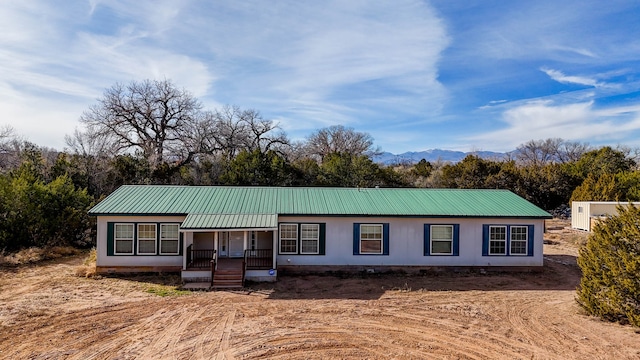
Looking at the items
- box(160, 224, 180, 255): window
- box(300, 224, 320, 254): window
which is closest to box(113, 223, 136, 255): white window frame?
box(160, 224, 180, 255): window

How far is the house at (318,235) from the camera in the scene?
1514 cm

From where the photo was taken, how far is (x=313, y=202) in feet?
54.5

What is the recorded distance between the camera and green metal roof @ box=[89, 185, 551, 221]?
15.6 m

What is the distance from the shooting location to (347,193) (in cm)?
1805

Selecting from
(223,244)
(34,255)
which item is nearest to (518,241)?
(223,244)

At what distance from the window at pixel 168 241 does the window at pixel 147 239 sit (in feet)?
0.99

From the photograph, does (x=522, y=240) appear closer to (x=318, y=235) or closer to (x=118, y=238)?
(x=318, y=235)

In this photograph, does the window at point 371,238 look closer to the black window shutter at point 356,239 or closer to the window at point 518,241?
the black window shutter at point 356,239

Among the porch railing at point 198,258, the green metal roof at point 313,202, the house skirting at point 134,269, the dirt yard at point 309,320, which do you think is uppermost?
the green metal roof at point 313,202

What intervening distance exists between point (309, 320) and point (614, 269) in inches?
318

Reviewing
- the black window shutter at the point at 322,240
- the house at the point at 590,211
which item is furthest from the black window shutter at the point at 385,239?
the house at the point at 590,211

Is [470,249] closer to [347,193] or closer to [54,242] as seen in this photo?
[347,193]

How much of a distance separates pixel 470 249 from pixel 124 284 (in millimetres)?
13391

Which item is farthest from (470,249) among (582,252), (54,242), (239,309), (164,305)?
(54,242)
